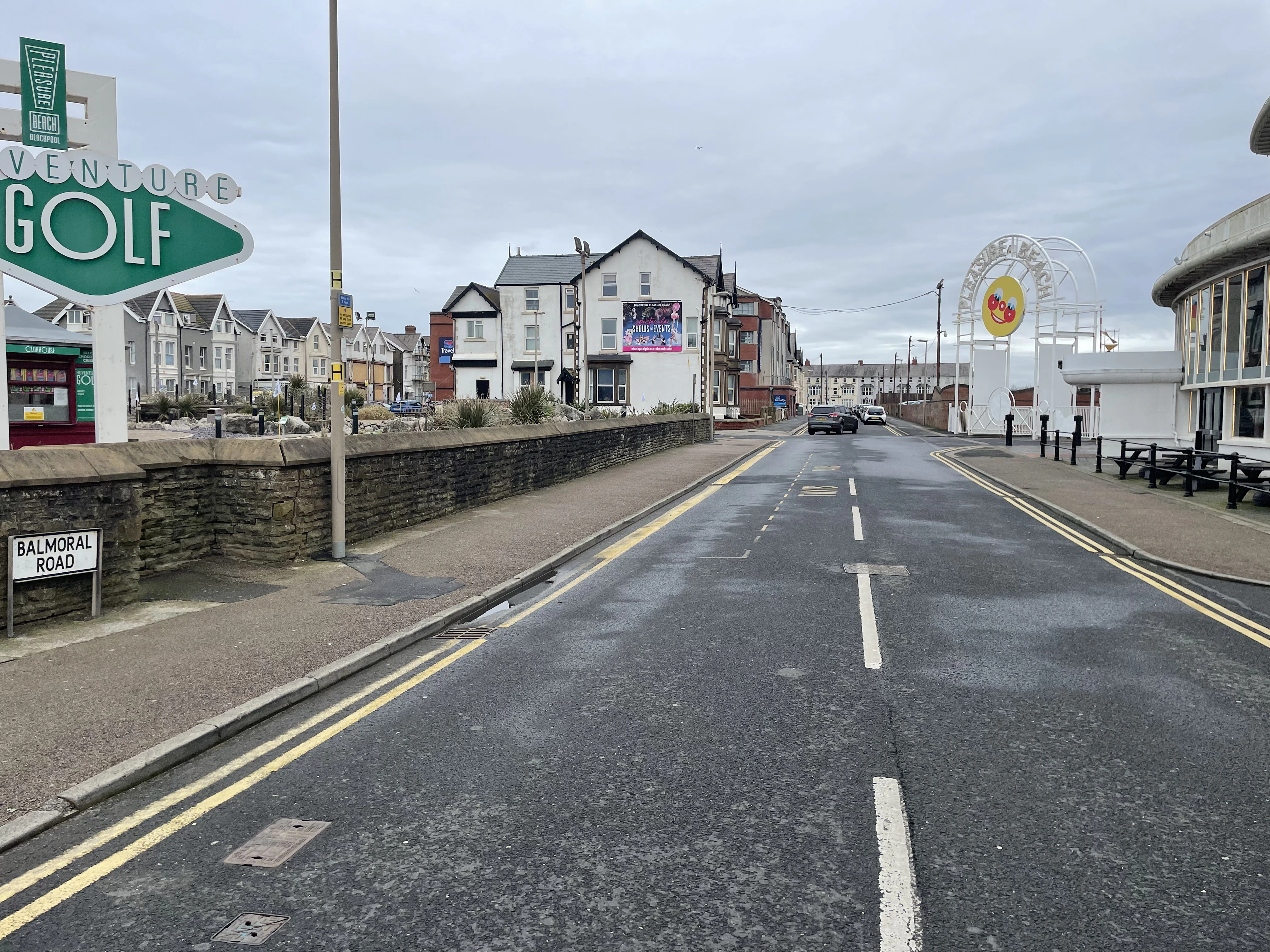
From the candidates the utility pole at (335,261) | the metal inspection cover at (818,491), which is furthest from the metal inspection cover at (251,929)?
the metal inspection cover at (818,491)

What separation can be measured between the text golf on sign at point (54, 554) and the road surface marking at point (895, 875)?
22.4 feet

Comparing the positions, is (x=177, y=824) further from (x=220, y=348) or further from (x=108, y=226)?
(x=220, y=348)

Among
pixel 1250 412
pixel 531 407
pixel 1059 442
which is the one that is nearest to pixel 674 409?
pixel 1059 442

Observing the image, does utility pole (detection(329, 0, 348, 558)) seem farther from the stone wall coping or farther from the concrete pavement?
the concrete pavement

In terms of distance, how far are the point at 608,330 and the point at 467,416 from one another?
38.7 metres

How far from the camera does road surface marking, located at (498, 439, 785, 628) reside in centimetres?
898

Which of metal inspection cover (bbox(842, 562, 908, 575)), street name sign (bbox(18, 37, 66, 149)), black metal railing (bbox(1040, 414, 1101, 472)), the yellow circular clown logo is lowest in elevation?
metal inspection cover (bbox(842, 562, 908, 575))

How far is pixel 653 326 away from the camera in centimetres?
Result: 5562

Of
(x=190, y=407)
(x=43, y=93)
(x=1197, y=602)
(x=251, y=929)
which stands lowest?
(x=251, y=929)

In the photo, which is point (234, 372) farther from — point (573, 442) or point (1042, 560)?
point (1042, 560)

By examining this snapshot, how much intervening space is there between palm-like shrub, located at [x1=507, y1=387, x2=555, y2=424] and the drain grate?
43.0 ft

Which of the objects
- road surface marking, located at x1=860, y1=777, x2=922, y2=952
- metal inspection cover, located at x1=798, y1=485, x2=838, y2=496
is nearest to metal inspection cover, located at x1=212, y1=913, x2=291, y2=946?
road surface marking, located at x1=860, y1=777, x2=922, y2=952

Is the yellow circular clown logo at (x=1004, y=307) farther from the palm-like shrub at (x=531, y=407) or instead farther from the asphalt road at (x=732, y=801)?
the asphalt road at (x=732, y=801)

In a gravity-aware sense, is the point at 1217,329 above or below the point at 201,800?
above
